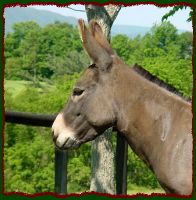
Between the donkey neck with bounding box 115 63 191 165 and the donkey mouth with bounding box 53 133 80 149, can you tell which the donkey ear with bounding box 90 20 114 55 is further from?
the donkey mouth with bounding box 53 133 80 149

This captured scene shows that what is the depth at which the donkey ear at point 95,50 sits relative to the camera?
11.8 feet

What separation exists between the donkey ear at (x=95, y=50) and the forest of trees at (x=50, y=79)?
351 centimetres

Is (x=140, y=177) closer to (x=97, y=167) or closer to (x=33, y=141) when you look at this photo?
(x=33, y=141)

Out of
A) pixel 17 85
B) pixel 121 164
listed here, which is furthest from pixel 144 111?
pixel 17 85

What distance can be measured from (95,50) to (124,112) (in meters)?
0.49

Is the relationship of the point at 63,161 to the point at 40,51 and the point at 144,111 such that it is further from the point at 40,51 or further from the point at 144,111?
the point at 40,51

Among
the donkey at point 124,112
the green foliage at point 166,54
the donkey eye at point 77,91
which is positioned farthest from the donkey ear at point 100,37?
the green foliage at point 166,54

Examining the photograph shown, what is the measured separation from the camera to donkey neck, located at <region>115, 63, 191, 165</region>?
3.42 m

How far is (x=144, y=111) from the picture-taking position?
3508 millimetres

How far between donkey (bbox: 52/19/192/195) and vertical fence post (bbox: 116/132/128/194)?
973 mm

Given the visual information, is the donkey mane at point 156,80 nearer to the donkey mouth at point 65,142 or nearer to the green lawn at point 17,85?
the donkey mouth at point 65,142

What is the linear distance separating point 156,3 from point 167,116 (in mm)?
971

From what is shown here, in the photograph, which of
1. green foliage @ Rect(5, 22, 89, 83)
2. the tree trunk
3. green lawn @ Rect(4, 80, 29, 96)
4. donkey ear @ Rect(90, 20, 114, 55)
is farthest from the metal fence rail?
green lawn @ Rect(4, 80, 29, 96)

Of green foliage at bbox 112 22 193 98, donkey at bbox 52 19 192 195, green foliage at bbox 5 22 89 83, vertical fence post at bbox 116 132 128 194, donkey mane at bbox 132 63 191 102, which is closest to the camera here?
donkey at bbox 52 19 192 195
